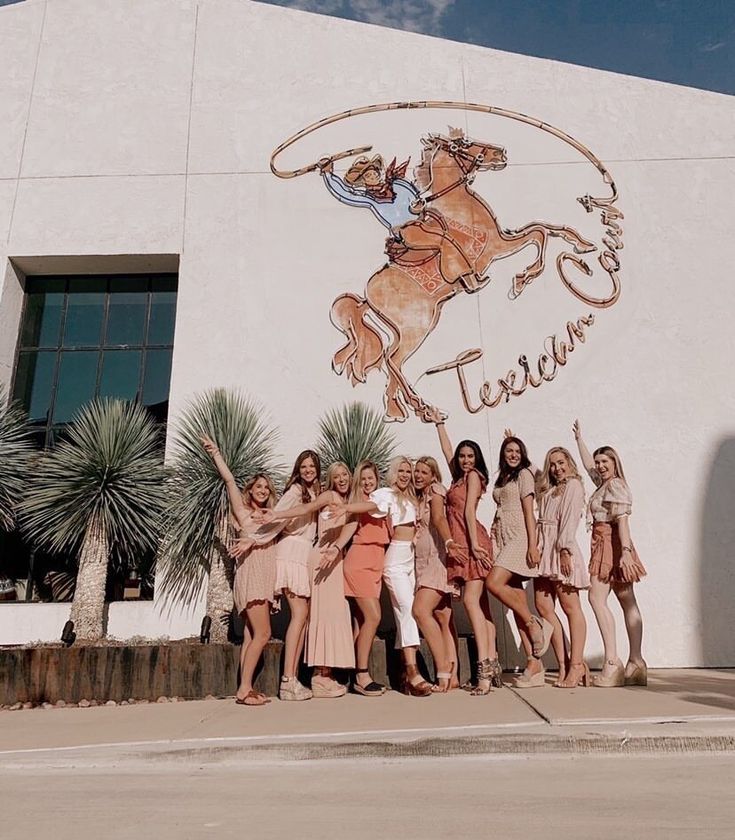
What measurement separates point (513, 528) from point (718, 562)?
10.9 ft

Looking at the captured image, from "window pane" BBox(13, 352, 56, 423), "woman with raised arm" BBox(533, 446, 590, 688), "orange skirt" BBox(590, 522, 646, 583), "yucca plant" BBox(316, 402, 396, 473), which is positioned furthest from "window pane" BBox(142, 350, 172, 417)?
"orange skirt" BBox(590, 522, 646, 583)

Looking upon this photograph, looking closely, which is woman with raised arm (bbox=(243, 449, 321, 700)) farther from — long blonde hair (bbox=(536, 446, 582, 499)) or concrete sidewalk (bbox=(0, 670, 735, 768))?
long blonde hair (bbox=(536, 446, 582, 499))

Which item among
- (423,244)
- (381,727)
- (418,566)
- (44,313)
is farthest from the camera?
(44,313)

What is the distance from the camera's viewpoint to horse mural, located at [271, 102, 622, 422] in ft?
24.5

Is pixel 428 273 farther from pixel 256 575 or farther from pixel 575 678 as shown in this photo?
pixel 575 678

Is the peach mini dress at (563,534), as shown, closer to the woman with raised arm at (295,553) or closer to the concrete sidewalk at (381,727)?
the concrete sidewalk at (381,727)

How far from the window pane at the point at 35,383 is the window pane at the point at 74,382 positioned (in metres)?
0.13

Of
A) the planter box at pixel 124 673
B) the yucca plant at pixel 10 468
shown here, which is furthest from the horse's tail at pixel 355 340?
the planter box at pixel 124 673

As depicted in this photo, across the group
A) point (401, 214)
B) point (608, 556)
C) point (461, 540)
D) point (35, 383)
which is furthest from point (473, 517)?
point (35, 383)

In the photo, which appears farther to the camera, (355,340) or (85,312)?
(85,312)

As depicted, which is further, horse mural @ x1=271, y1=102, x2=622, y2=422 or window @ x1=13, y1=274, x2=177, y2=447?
window @ x1=13, y1=274, x2=177, y2=447

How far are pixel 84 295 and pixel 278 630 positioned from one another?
518cm

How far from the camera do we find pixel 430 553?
477 centimetres

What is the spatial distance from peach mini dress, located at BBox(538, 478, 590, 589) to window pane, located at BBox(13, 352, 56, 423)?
628cm
